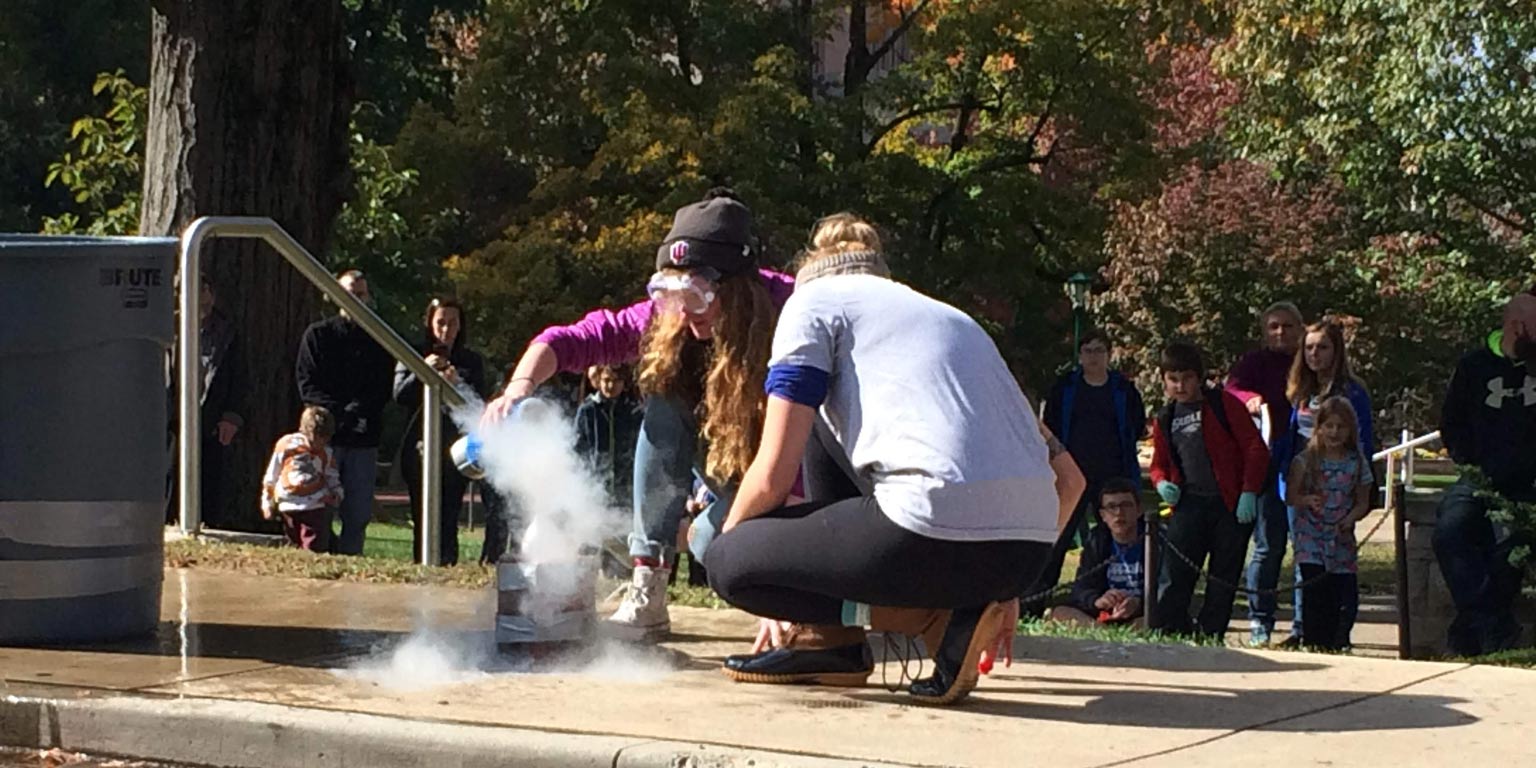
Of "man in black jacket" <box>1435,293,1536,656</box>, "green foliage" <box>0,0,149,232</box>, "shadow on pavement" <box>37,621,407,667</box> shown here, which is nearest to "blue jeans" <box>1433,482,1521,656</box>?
"man in black jacket" <box>1435,293,1536,656</box>

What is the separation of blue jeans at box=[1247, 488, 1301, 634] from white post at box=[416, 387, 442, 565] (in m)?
4.25

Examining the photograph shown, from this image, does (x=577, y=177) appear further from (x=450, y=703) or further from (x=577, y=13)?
(x=450, y=703)

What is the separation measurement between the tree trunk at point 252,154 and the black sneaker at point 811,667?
20.3 feet

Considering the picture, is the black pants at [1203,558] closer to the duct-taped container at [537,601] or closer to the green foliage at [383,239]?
the duct-taped container at [537,601]

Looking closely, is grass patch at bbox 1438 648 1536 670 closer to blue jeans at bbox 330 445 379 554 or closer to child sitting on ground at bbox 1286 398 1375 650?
child sitting on ground at bbox 1286 398 1375 650

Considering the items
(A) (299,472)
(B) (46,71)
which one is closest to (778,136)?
(B) (46,71)

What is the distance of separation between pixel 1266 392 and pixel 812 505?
21.4 ft

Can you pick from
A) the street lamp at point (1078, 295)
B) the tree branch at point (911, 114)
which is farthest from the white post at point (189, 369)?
the tree branch at point (911, 114)

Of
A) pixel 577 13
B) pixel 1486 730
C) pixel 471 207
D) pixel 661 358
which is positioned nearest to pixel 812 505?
pixel 661 358

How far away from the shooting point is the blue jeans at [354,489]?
443 inches

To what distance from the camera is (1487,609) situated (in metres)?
9.22

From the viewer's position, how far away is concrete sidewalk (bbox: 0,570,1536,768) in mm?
5078

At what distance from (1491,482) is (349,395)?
589 centimetres

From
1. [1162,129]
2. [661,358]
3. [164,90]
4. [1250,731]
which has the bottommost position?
[1250,731]
